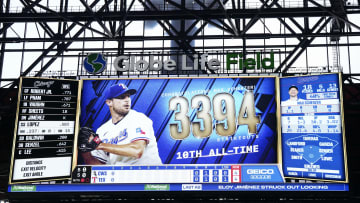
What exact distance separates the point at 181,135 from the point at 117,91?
11.2 feet

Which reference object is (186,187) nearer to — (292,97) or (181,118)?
(181,118)

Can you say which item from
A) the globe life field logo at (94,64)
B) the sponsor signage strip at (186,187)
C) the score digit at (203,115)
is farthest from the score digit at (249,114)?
the globe life field logo at (94,64)

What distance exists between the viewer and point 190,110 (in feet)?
57.7

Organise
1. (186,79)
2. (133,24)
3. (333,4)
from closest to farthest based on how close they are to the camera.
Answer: (186,79) → (333,4) → (133,24)

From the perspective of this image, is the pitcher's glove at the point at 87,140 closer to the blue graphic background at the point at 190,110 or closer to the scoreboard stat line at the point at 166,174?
the blue graphic background at the point at 190,110

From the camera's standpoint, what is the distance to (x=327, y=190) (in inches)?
619

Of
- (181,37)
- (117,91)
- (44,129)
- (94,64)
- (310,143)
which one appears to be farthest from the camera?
(181,37)

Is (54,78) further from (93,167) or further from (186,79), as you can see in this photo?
(186,79)

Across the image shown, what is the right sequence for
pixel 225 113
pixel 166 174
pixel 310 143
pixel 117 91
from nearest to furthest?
pixel 310 143, pixel 166 174, pixel 225 113, pixel 117 91

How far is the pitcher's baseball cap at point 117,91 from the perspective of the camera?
1805 cm

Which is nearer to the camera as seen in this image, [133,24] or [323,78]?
[323,78]

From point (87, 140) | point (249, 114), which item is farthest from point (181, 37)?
point (87, 140)
